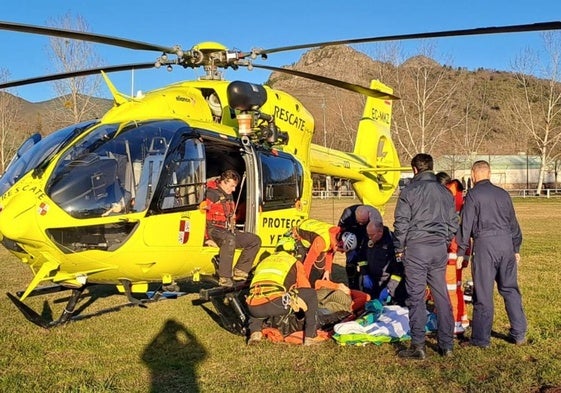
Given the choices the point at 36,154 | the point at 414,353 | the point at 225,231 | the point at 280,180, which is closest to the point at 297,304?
the point at 225,231

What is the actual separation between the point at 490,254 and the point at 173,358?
3594mm

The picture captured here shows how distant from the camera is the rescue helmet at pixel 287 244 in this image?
24.8 feet

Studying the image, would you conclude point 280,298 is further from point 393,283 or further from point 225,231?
point 393,283

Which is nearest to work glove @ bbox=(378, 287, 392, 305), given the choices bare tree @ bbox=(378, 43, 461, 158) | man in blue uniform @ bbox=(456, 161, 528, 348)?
man in blue uniform @ bbox=(456, 161, 528, 348)

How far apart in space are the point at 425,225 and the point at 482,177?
1.06 meters

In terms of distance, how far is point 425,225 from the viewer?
228 inches

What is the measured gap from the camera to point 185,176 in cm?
616

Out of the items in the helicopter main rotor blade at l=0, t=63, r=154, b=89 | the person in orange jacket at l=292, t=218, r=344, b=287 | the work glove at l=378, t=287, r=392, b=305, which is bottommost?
the work glove at l=378, t=287, r=392, b=305

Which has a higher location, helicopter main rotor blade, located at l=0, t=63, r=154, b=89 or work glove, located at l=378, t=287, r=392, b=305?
helicopter main rotor blade, located at l=0, t=63, r=154, b=89

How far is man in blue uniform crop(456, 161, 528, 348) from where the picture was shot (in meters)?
6.14

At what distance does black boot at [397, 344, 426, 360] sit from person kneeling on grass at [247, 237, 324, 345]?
3.26 feet

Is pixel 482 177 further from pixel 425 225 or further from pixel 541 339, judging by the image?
pixel 541 339

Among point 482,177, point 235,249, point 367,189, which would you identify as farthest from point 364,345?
point 367,189

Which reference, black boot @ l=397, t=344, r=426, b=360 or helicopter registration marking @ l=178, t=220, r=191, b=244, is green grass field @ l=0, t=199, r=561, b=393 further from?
helicopter registration marking @ l=178, t=220, r=191, b=244
